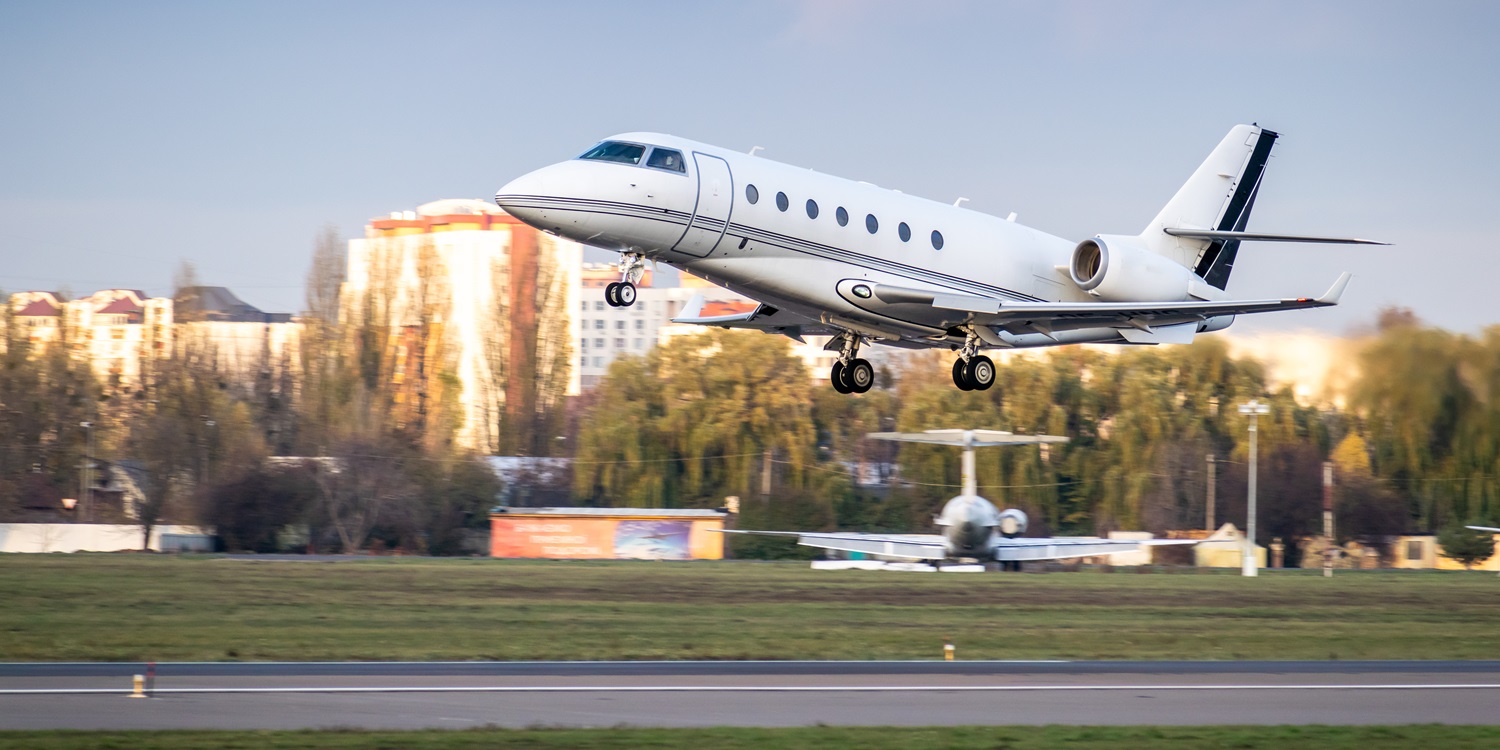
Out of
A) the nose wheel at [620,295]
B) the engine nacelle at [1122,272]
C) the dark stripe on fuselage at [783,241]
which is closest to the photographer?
the dark stripe on fuselage at [783,241]

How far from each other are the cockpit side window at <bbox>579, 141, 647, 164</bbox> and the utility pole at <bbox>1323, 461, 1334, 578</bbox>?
45030 millimetres

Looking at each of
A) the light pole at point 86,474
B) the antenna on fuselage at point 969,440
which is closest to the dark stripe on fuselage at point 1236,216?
the antenna on fuselage at point 969,440

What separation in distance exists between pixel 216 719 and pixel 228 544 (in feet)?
124

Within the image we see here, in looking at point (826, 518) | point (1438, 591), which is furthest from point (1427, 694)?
point (826, 518)

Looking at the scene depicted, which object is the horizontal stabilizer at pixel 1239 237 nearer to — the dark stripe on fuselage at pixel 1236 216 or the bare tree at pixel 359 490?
the dark stripe on fuselage at pixel 1236 216

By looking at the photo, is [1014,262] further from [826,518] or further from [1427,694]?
[826,518]

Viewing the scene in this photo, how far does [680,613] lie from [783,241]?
14719mm

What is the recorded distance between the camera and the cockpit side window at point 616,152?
69.2 feet

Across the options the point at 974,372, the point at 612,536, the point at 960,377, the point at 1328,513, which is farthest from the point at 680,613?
the point at 1328,513

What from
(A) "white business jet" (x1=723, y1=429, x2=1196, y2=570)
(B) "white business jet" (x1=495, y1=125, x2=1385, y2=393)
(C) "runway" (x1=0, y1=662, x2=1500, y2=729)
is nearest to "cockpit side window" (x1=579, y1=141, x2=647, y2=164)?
(B) "white business jet" (x1=495, y1=125, x2=1385, y2=393)

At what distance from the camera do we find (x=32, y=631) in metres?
28.5

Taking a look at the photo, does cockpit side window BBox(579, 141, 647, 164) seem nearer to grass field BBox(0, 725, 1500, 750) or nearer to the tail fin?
grass field BBox(0, 725, 1500, 750)

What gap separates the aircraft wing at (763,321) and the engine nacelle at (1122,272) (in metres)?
4.33

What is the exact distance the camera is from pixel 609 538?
189ft
